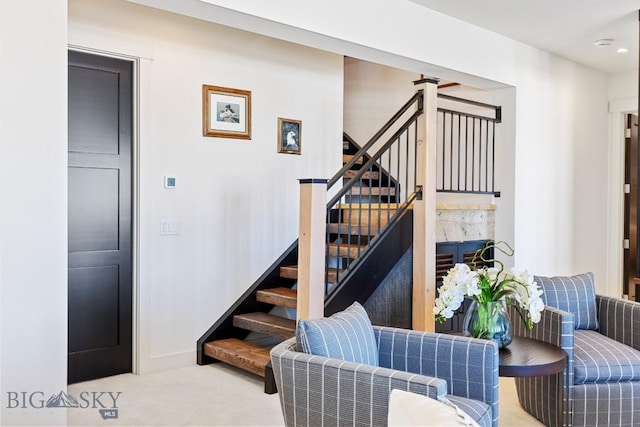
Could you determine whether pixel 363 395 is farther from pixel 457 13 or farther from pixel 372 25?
pixel 457 13

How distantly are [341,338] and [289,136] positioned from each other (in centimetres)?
293

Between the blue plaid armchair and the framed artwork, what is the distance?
7.88ft

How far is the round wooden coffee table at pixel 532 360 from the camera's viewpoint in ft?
7.84

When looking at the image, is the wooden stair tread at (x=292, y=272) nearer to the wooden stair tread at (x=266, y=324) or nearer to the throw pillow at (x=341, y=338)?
the wooden stair tread at (x=266, y=324)

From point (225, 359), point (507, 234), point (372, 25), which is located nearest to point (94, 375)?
point (225, 359)

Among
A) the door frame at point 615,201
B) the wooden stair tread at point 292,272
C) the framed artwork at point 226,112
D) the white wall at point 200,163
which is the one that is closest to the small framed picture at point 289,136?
the white wall at point 200,163

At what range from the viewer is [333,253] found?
182 inches

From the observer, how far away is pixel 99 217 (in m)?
3.86

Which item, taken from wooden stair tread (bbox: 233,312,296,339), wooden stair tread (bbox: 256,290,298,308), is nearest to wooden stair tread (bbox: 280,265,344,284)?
wooden stair tread (bbox: 256,290,298,308)

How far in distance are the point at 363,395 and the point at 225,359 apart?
92.9 inches

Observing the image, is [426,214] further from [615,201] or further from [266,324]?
[615,201]

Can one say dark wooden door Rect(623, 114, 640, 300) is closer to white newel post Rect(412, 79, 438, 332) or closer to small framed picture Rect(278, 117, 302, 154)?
white newel post Rect(412, 79, 438, 332)

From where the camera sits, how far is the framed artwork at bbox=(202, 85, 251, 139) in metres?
4.30

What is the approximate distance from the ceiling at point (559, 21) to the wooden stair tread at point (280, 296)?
2281 millimetres
